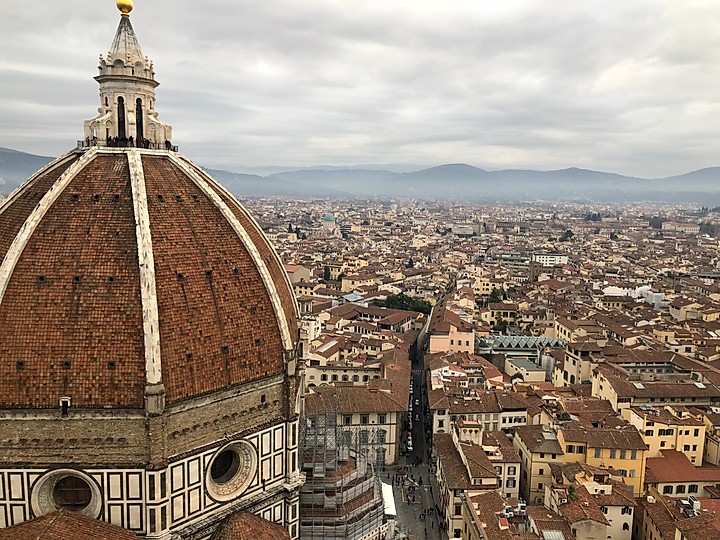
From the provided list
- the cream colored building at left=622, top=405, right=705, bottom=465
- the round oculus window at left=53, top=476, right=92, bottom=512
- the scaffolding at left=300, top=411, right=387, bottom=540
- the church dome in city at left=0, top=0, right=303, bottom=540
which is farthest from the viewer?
the cream colored building at left=622, top=405, right=705, bottom=465

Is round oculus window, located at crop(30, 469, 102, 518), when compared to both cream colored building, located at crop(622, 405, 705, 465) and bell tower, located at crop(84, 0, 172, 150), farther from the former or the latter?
cream colored building, located at crop(622, 405, 705, 465)

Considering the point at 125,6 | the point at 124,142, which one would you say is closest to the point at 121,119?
the point at 124,142

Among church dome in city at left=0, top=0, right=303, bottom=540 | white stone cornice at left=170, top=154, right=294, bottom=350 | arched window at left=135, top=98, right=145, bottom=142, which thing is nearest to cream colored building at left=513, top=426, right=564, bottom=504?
church dome in city at left=0, top=0, right=303, bottom=540

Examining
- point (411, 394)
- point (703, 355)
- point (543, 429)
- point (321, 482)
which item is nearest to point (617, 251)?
point (703, 355)

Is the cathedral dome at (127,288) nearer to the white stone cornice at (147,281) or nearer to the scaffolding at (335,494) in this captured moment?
the white stone cornice at (147,281)

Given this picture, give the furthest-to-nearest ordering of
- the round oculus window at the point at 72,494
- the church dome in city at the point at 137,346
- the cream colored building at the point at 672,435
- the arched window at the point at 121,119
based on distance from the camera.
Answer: the cream colored building at the point at 672,435 → the arched window at the point at 121,119 → the round oculus window at the point at 72,494 → the church dome in city at the point at 137,346

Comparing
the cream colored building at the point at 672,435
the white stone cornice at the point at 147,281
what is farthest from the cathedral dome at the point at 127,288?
the cream colored building at the point at 672,435
